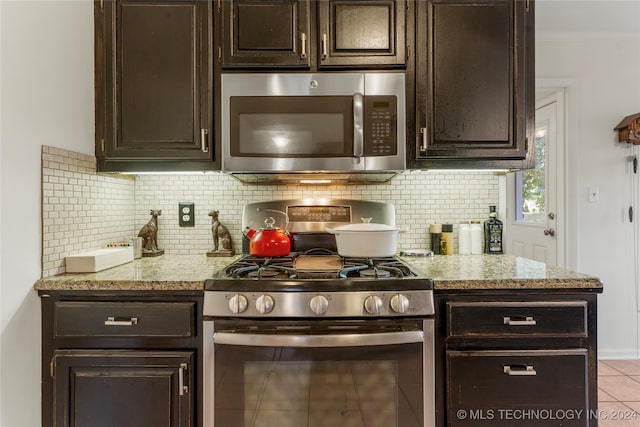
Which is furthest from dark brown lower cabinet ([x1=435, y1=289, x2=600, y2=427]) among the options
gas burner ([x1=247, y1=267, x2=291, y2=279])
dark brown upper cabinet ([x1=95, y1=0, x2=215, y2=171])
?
dark brown upper cabinet ([x1=95, y1=0, x2=215, y2=171])

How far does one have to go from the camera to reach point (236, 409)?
1267mm

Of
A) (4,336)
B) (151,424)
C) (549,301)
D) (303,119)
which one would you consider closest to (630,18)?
(549,301)

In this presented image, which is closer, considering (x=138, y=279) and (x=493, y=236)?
(x=138, y=279)

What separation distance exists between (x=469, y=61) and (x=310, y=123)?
79cm

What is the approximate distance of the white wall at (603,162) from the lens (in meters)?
2.79

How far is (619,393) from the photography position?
2303 mm

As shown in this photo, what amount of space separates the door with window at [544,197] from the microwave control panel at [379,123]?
65.6 inches

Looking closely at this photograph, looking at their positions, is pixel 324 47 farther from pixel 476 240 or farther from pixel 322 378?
pixel 322 378

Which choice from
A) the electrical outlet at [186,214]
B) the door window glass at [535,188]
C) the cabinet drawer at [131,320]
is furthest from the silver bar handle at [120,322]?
the door window glass at [535,188]

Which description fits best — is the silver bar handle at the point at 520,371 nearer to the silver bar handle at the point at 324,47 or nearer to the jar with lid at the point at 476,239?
the jar with lid at the point at 476,239

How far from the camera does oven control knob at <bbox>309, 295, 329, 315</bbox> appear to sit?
4.07 ft

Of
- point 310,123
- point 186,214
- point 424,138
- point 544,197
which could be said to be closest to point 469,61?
point 424,138

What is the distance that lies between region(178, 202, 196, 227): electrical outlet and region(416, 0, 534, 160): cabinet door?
1298 millimetres

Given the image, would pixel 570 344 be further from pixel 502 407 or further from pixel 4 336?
pixel 4 336
